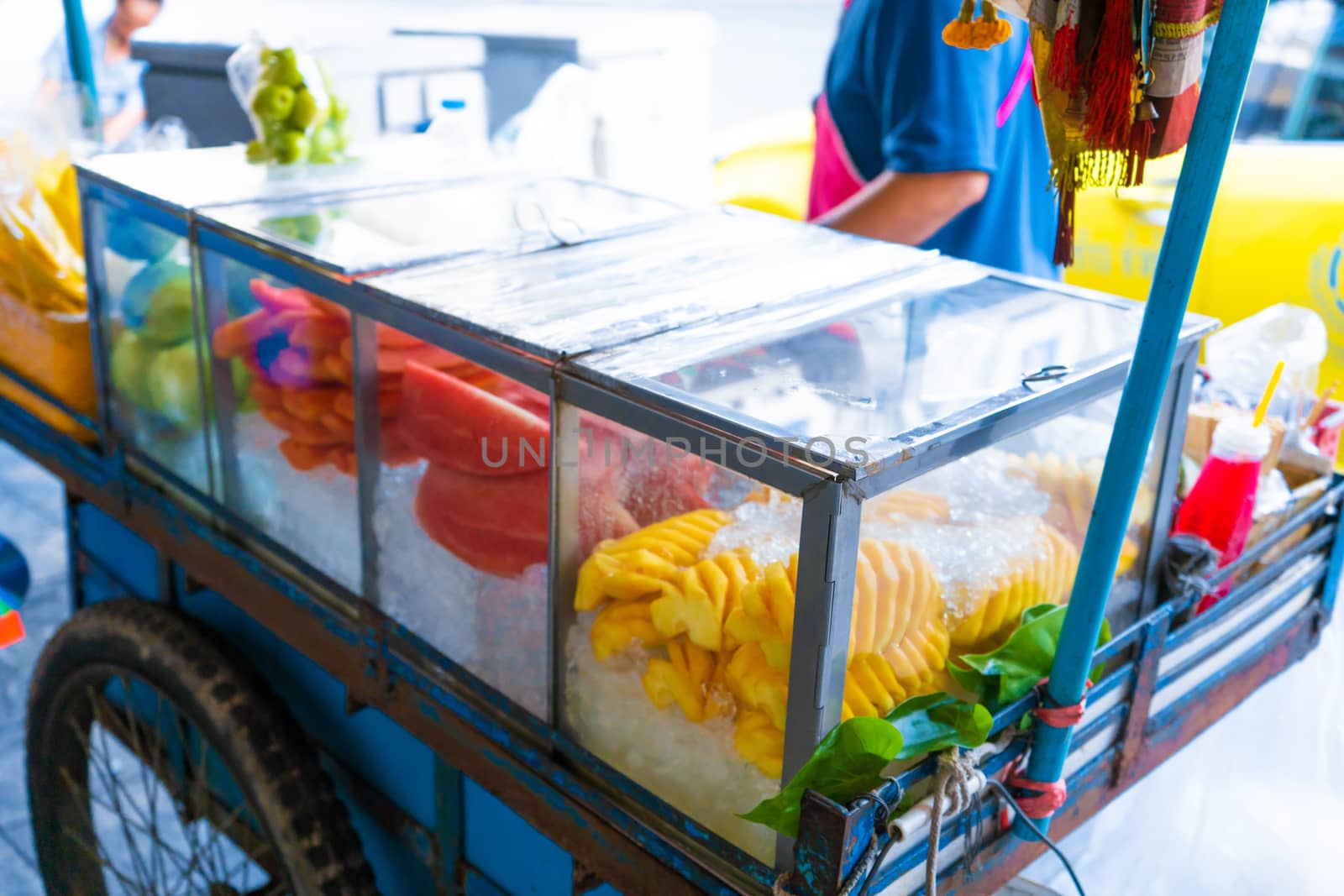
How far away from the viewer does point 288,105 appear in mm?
1587

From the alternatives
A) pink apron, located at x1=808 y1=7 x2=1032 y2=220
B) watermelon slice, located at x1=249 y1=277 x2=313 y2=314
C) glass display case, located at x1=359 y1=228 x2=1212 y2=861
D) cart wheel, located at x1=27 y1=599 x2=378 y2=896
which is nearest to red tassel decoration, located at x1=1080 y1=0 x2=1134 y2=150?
glass display case, located at x1=359 y1=228 x2=1212 y2=861

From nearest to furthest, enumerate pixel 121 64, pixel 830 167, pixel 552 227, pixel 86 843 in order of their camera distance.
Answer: pixel 552 227 → pixel 86 843 → pixel 830 167 → pixel 121 64

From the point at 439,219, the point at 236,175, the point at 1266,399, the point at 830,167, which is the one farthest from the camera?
the point at 830,167

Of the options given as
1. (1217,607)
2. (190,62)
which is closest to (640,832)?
(1217,607)

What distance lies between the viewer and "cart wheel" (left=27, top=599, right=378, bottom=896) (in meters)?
1.29

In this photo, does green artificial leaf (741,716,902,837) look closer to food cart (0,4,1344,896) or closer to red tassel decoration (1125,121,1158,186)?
food cart (0,4,1344,896)

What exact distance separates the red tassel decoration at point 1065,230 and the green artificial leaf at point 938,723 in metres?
0.36

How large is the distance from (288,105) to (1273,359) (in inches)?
52.0

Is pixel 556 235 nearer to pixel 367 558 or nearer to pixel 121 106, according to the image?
pixel 367 558

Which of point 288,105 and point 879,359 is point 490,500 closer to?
point 879,359

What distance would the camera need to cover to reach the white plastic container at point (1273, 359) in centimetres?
133

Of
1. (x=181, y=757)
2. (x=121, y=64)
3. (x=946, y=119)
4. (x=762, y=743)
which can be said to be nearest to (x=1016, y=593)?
(x=762, y=743)

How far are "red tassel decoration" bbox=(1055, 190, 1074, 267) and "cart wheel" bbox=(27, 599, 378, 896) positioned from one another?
38.8 inches

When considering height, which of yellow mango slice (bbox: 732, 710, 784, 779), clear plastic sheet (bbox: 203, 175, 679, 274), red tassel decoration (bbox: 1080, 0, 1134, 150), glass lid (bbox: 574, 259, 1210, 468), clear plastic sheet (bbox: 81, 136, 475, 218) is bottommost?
yellow mango slice (bbox: 732, 710, 784, 779)
